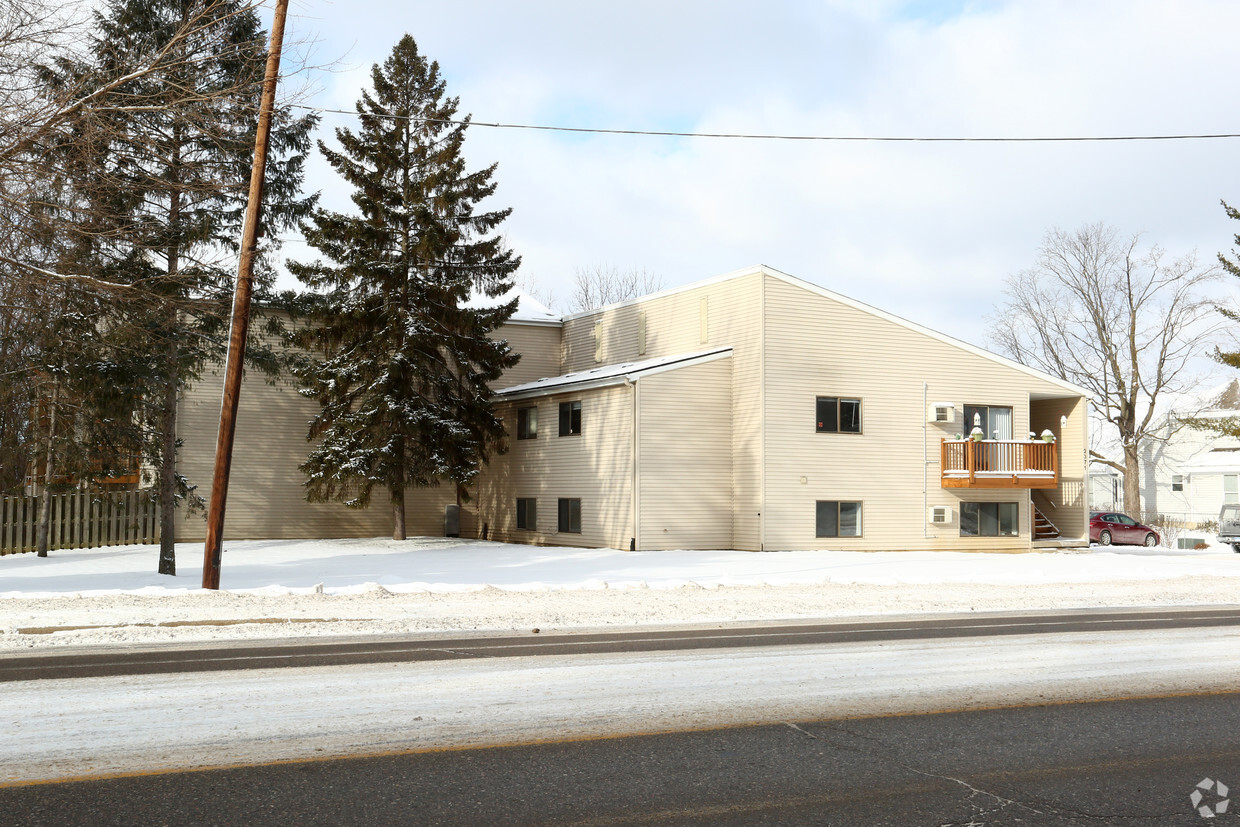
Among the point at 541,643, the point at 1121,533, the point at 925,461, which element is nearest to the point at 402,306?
the point at 925,461

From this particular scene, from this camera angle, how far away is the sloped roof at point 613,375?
29031mm

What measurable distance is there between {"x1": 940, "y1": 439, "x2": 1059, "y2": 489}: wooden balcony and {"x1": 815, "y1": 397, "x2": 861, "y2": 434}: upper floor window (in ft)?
10.4

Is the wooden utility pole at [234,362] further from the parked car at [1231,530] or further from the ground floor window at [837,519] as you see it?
the parked car at [1231,530]

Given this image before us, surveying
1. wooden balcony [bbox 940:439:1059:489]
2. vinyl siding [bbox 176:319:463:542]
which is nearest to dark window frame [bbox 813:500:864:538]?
wooden balcony [bbox 940:439:1059:489]

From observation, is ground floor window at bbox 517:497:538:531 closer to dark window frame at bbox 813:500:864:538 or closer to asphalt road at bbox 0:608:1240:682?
dark window frame at bbox 813:500:864:538

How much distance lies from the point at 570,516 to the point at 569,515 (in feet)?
0.24

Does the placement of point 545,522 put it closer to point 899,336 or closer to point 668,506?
point 668,506

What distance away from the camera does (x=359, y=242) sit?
30.3m

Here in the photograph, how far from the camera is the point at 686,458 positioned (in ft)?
96.1

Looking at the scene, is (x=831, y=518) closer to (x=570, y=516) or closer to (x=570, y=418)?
(x=570, y=516)

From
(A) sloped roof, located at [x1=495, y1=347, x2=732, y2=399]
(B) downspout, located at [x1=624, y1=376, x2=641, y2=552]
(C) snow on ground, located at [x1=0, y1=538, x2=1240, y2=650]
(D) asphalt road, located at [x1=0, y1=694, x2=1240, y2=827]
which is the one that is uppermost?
(A) sloped roof, located at [x1=495, y1=347, x2=732, y2=399]

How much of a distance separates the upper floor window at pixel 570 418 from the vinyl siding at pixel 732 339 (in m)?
4.06

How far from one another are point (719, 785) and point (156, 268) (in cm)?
1718

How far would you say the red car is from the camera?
41.8 meters
